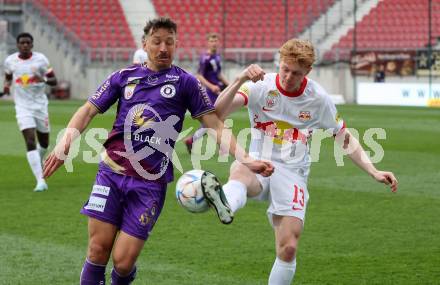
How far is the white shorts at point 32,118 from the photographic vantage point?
12.7 metres

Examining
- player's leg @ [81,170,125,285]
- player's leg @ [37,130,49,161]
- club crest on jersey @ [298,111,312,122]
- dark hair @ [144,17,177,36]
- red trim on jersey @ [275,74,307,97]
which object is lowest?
player's leg @ [37,130,49,161]

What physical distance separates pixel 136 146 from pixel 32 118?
7.20 m

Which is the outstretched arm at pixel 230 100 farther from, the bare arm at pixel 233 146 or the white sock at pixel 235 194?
the white sock at pixel 235 194

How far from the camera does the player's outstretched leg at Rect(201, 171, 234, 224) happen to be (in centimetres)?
556

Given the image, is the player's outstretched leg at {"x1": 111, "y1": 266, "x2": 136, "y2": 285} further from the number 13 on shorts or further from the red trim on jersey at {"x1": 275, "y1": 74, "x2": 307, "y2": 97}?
the red trim on jersey at {"x1": 275, "y1": 74, "x2": 307, "y2": 97}

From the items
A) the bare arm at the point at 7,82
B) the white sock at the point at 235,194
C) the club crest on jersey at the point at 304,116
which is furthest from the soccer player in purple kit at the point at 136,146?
the bare arm at the point at 7,82

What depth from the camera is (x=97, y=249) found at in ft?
18.6

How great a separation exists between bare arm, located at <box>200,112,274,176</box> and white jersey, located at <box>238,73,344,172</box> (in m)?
0.50

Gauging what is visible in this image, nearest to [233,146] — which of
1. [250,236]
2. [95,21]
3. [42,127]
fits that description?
[250,236]

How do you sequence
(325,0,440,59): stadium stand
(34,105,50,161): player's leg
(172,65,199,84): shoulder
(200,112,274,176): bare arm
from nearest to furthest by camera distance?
(200,112,274,176): bare arm
(172,65,199,84): shoulder
(34,105,50,161): player's leg
(325,0,440,59): stadium stand

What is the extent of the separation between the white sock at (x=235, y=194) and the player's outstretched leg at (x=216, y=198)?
0.20 m

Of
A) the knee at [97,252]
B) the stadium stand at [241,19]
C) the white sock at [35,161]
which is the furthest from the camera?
the stadium stand at [241,19]

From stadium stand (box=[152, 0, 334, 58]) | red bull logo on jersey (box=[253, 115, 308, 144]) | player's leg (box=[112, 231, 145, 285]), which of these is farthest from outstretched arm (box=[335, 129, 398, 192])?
stadium stand (box=[152, 0, 334, 58])

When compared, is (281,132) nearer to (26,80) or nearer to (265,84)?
(265,84)
